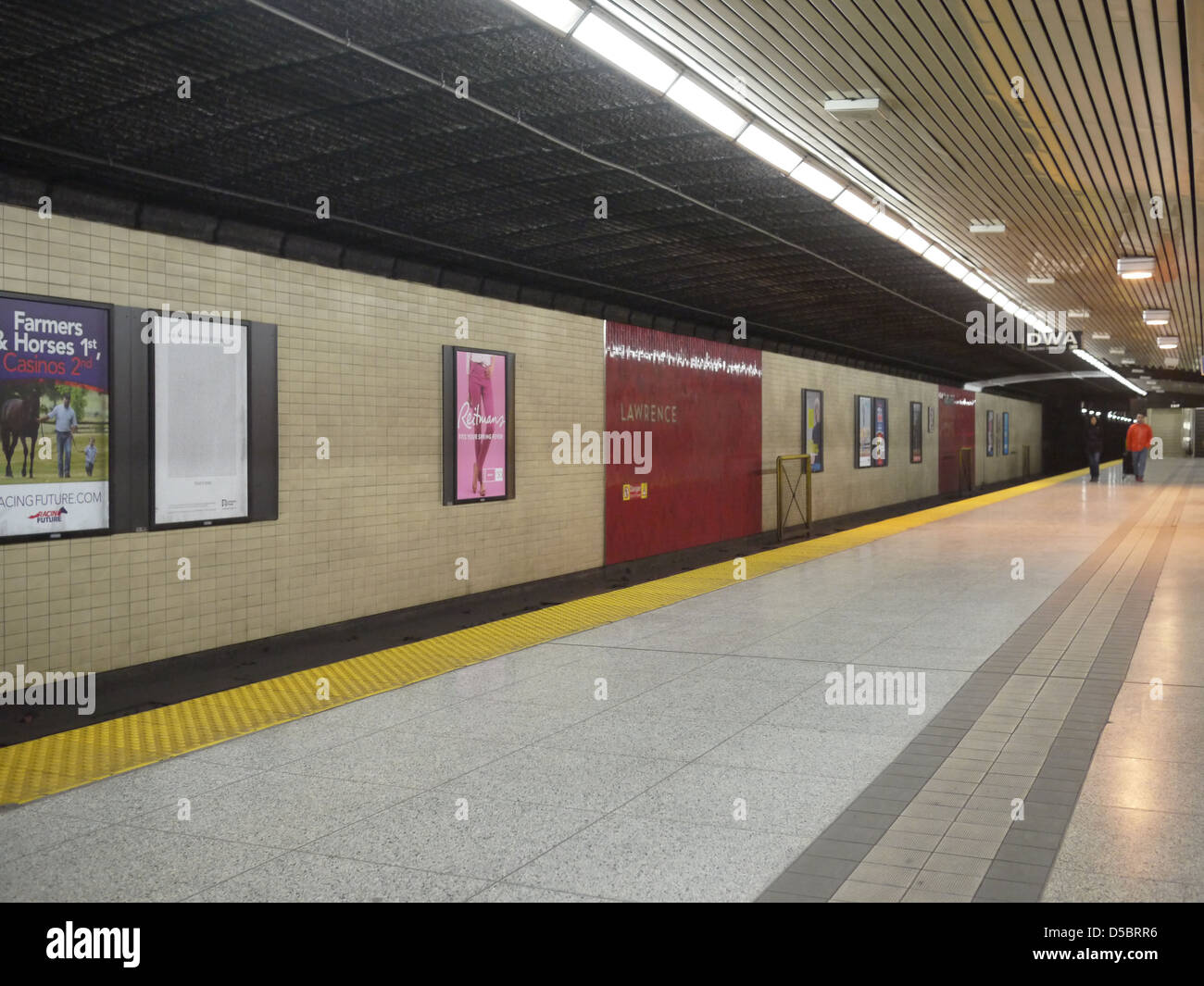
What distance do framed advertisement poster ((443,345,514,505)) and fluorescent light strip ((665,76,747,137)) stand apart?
3.74 meters

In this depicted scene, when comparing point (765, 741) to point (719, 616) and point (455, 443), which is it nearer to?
point (719, 616)

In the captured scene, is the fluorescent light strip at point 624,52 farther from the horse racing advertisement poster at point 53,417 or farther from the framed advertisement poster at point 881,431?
the framed advertisement poster at point 881,431

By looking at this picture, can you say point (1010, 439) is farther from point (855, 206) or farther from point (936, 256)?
point (855, 206)

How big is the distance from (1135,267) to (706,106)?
23.6ft

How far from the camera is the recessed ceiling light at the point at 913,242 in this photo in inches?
367

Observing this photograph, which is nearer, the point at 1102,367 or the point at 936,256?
the point at 936,256

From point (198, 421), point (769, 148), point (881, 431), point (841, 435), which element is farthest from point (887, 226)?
point (881, 431)

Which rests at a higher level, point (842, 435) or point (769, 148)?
point (769, 148)

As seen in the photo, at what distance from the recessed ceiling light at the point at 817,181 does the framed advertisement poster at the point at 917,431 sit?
1590 cm

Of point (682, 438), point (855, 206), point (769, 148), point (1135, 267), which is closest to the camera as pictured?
point (769, 148)

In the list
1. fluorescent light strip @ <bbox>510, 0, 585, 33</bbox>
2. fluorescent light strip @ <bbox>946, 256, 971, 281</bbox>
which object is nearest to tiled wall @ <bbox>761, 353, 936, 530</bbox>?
fluorescent light strip @ <bbox>946, 256, 971, 281</bbox>

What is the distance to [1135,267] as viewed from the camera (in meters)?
10.9

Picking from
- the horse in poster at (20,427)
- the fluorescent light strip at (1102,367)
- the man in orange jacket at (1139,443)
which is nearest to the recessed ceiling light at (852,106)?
the horse in poster at (20,427)

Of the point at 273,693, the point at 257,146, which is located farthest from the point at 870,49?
the point at 273,693
